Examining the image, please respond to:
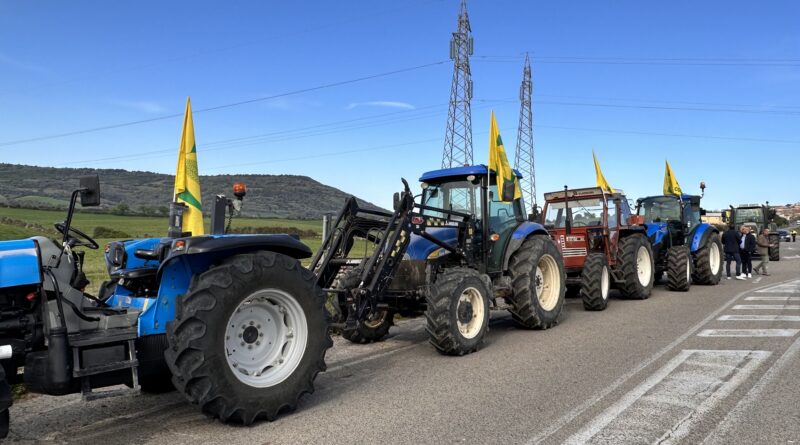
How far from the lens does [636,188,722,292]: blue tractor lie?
13.0m

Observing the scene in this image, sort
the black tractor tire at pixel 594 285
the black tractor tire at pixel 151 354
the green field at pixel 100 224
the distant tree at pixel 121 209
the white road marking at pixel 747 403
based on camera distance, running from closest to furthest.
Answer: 1. the white road marking at pixel 747 403
2. the black tractor tire at pixel 151 354
3. the black tractor tire at pixel 594 285
4. the green field at pixel 100 224
5. the distant tree at pixel 121 209

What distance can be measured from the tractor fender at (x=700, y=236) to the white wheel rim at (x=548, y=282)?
7.58m

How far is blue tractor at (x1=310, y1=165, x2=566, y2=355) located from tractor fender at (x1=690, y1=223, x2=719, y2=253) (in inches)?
296

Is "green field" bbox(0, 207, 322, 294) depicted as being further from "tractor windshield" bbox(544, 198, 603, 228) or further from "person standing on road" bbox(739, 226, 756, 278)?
"person standing on road" bbox(739, 226, 756, 278)

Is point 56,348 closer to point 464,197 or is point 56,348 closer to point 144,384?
point 144,384

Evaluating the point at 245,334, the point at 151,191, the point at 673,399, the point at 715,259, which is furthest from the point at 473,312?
the point at 151,191

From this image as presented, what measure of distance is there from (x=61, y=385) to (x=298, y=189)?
3911 centimetres

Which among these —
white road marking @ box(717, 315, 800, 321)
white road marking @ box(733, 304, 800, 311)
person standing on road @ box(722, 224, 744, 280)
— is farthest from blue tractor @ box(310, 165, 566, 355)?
person standing on road @ box(722, 224, 744, 280)

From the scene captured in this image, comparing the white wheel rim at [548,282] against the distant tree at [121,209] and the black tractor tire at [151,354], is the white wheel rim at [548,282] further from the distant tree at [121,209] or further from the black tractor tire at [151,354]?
the distant tree at [121,209]

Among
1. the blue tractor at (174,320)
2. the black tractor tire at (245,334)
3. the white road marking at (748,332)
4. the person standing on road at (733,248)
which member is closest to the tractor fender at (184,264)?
the blue tractor at (174,320)

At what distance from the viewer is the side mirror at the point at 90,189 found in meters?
3.96

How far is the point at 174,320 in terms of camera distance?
13.0 ft

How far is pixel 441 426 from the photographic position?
420cm

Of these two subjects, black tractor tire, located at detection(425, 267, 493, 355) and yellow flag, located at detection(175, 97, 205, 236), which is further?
yellow flag, located at detection(175, 97, 205, 236)
